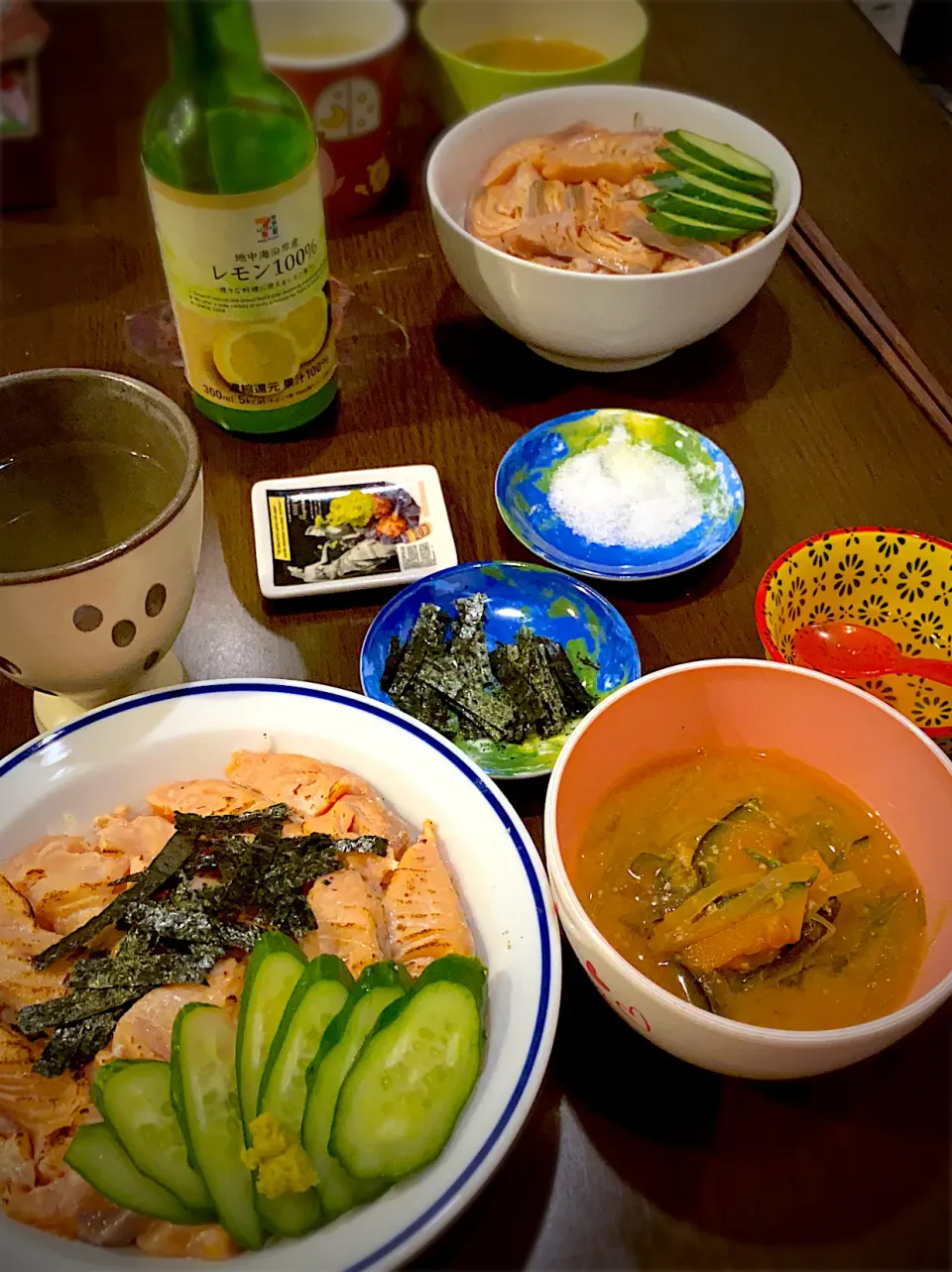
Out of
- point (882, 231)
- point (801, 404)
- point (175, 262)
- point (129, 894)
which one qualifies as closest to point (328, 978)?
point (129, 894)

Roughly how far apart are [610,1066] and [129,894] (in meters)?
0.40

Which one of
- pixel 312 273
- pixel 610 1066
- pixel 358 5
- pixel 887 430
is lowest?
pixel 610 1066

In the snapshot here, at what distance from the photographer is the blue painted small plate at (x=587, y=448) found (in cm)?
113

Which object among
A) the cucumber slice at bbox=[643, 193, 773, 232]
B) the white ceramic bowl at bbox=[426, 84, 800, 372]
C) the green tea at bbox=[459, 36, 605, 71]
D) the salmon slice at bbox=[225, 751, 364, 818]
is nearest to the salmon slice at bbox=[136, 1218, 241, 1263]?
the salmon slice at bbox=[225, 751, 364, 818]

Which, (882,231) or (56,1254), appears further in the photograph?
(882,231)

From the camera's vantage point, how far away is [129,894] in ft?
2.54

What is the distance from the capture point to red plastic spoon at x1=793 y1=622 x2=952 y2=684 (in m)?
1.00

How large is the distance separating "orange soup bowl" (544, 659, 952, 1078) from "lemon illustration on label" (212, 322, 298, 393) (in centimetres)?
59

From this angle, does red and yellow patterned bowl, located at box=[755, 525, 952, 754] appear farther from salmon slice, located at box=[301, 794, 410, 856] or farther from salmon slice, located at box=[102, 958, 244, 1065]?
salmon slice, located at box=[102, 958, 244, 1065]

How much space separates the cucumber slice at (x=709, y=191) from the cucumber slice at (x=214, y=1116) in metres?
1.16

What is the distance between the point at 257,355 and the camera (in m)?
1.12

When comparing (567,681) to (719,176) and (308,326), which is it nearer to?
(308,326)

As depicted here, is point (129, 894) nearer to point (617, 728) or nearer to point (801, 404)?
point (617, 728)

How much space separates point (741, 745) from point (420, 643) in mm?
352
